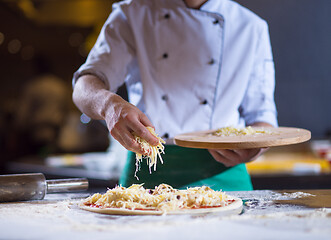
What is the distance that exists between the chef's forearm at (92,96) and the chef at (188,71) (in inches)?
5.1

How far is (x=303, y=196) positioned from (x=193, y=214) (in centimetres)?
60

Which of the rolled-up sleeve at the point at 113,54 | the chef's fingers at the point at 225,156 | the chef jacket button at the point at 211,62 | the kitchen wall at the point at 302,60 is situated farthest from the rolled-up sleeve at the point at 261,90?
the kitchen wall at the point at 302,60

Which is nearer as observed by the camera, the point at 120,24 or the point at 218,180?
the point at 218,180

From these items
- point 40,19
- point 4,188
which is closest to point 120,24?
point 4,188

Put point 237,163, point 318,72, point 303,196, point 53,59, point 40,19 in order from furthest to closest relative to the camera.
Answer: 1. point 53,59
2. point 40,19
3. point 318,72
4. point 237,163
5. point 303,196

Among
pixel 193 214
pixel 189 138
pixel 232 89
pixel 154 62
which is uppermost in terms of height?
pixel 154 62

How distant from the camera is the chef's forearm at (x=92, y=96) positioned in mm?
1902

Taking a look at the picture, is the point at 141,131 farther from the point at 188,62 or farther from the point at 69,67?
the point at 69,67

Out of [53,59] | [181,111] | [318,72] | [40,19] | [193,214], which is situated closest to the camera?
[193,214]

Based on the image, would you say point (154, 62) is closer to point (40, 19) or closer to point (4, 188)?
point (4, 188)

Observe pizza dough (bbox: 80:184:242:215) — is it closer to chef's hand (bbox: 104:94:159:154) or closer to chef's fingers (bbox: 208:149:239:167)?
chef's hand (bbox: 104:94:159:154)

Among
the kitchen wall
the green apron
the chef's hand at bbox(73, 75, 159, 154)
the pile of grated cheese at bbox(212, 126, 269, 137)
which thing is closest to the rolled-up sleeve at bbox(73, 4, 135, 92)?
the chef's hand at bbox(73, 75, 159, 154)

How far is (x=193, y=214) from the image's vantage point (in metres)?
1.63

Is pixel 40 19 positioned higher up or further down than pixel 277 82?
higher up
